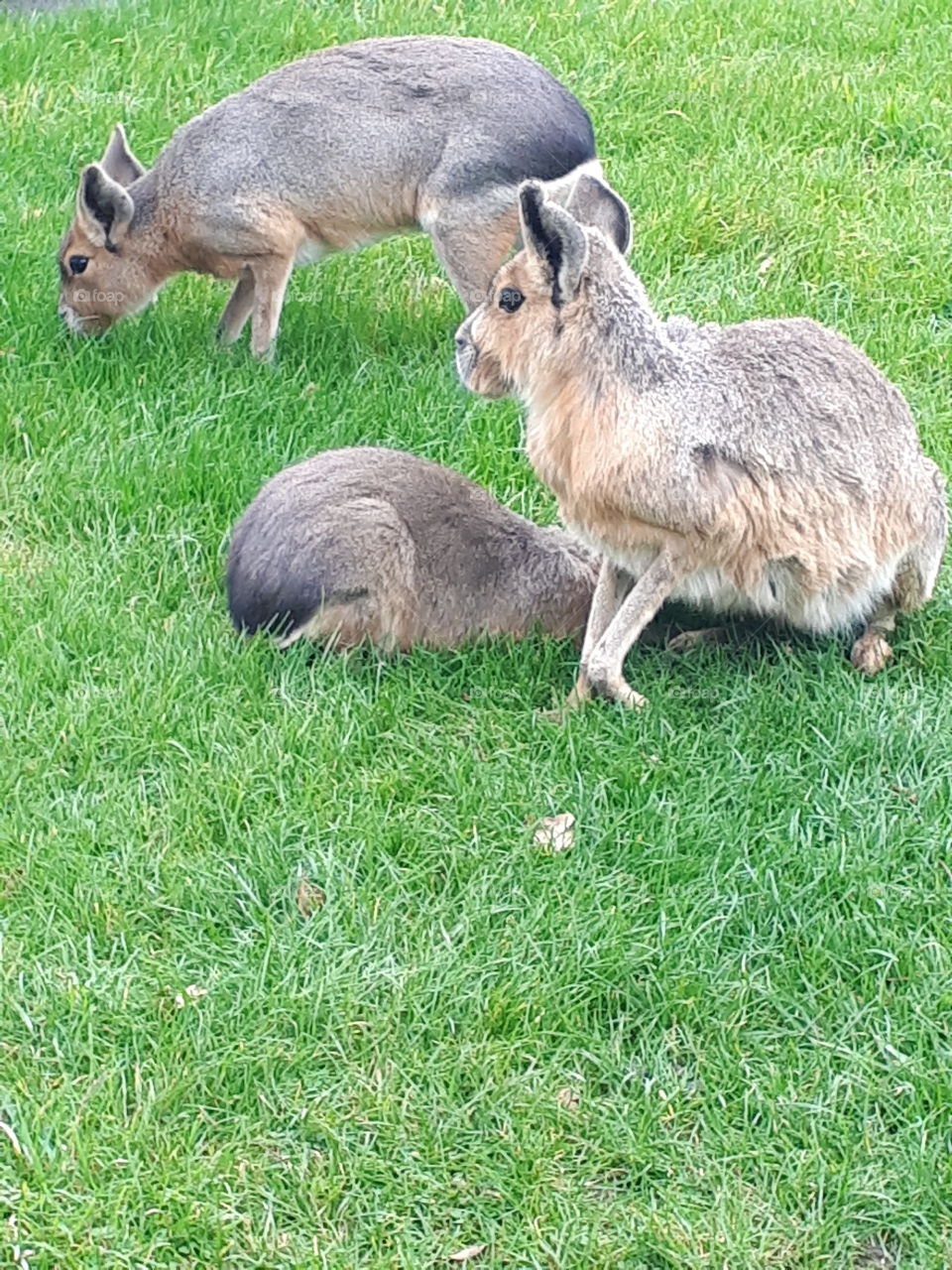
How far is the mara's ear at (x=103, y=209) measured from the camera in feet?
22.1

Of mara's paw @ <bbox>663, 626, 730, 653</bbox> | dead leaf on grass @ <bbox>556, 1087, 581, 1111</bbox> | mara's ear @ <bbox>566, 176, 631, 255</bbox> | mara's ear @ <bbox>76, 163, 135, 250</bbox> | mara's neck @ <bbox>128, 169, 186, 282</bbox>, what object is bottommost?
mara's paw @ <bbox>663, 626, 730, 653</bbox>

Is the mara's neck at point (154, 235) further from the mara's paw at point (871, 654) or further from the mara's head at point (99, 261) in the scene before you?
the mara's paw at point (871, 654)

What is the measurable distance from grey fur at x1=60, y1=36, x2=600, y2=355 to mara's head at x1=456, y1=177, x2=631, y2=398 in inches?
68.8

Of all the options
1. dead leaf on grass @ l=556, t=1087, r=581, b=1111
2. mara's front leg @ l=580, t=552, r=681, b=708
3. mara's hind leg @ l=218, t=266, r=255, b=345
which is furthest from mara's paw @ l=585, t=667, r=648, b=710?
mara's hind leg @ l=218, t=266, r=255, b=345

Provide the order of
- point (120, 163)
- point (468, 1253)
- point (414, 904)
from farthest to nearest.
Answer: point (120, 163)
point (414, 904)
point (468, 1253)

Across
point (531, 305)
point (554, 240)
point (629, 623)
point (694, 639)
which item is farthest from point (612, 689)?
point (554, 240)

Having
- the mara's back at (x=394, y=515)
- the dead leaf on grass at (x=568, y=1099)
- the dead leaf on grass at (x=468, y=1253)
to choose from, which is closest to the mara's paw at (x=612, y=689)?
the mara's back at (x=394, y=515)

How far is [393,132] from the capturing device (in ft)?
21.9

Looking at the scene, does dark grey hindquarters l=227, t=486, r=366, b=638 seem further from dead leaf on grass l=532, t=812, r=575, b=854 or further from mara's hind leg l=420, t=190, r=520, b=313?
mara's hind leg l=420, t=190, r=520, b=313

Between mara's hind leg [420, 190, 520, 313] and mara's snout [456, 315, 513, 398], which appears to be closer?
mara's snout [456, 315, 513, 398]

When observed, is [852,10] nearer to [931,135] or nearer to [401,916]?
[931,135]

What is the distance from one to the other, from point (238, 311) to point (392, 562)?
2.29 metres

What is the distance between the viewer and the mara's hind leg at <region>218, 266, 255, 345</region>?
6.88 meters
